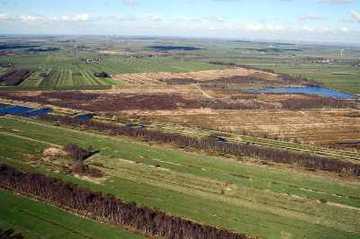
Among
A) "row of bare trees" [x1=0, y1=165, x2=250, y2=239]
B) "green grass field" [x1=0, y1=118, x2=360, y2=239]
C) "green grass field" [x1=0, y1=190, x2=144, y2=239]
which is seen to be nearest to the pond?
"green grass field" [x1=0, y1=118, x2=360, y2=239]

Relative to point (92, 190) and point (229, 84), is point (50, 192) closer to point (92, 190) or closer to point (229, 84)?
point (92, 190)

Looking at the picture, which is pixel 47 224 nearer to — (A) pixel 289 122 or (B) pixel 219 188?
(B) pixel 219 188

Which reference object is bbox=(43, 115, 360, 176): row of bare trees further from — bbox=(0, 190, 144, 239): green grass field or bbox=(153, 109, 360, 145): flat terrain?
bbox=(0, 190, 144, 239): green grass field

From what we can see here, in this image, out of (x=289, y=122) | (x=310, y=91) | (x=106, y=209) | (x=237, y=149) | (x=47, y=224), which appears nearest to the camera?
(x=47, y=224)

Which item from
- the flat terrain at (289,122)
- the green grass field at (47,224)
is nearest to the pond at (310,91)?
the flat terrain at (289,122)

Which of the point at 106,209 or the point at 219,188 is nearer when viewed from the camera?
the point at 106,209

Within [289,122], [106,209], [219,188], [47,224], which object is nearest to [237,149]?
[219,188]

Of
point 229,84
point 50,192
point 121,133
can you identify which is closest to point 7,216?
point 50,192
